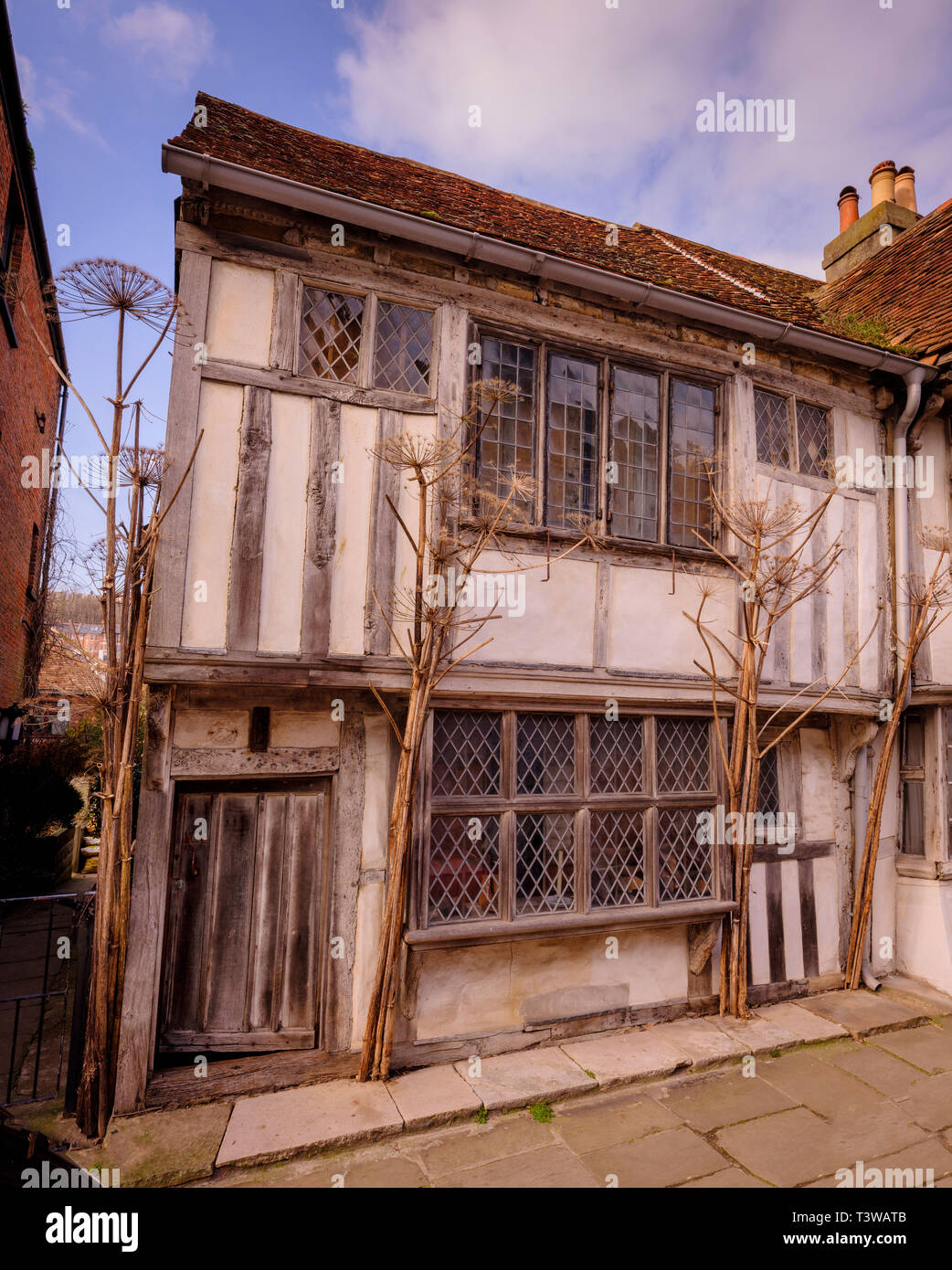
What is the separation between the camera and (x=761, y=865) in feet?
20.6

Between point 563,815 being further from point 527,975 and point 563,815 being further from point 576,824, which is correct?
point 527,975

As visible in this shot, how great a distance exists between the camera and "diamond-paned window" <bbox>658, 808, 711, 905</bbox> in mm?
5641

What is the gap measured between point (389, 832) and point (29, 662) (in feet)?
35.6

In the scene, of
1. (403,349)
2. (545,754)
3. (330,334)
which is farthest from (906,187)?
(545,754)

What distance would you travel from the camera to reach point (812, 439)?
22.0 ft

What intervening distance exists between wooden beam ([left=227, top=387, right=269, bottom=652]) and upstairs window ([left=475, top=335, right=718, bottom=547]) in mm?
1586

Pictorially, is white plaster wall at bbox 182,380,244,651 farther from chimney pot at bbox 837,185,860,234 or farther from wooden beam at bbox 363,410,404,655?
chimney pot at bbox 837,185,860,234

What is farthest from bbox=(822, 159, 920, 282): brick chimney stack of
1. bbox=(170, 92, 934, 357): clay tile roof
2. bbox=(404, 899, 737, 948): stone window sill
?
bbox=(404, 899, 737, 948): stone window sill

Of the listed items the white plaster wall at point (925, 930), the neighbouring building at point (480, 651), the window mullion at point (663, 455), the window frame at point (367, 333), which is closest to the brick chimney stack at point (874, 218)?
the neighbouring building at point (480, 651)

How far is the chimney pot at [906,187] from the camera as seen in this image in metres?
10.6

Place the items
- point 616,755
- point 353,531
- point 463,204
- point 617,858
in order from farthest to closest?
point 463,204, point 616,755, point 617,858, point 353,531

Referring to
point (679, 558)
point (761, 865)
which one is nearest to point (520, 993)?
point (761, 865)

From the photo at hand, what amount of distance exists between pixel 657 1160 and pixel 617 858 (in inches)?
77.6
